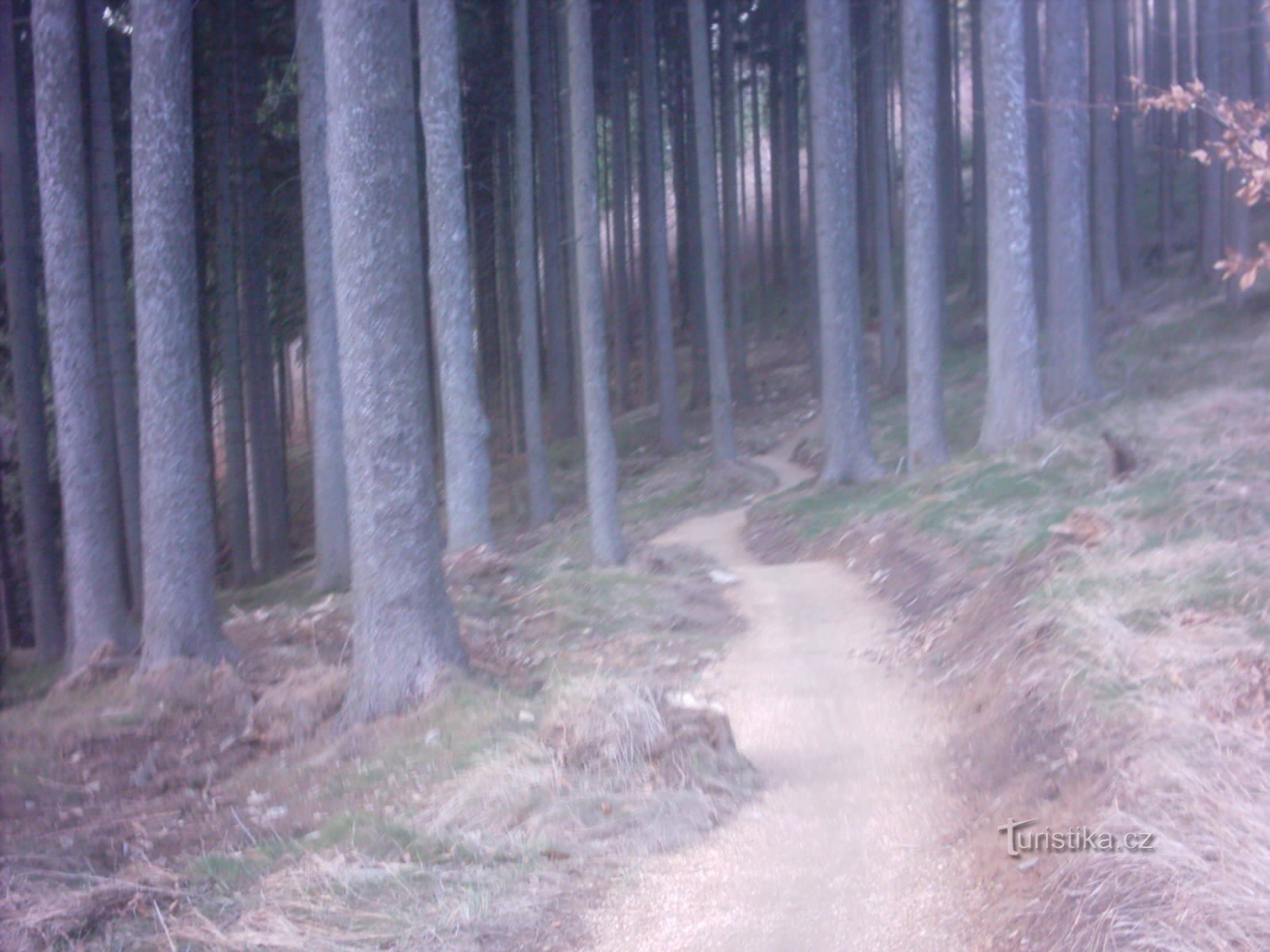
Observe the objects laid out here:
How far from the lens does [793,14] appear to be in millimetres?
28703

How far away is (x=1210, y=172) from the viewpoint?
967 inches

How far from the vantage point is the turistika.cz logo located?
5297 mm

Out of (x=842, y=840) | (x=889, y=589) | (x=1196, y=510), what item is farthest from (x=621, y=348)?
(x=842, y=840)

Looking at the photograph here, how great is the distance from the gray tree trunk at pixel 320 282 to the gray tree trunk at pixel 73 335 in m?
3.07

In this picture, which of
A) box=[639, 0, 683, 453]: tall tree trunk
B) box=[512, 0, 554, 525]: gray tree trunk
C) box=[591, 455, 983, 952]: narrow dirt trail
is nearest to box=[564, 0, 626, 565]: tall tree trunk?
box=[512, 0, 554, 525]: gray tree trunk

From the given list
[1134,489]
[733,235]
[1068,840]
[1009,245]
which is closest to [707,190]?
[1009,245]

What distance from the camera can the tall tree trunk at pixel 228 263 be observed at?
2023 centimetres

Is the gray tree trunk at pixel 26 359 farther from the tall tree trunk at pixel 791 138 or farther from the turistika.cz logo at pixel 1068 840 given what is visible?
the tall tree trunk at pixel 791 138

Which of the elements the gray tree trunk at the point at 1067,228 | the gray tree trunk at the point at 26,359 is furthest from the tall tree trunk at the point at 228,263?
the gray tree trunk at the point at 1067,228

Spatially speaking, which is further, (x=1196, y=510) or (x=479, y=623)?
(x=479, y=623)

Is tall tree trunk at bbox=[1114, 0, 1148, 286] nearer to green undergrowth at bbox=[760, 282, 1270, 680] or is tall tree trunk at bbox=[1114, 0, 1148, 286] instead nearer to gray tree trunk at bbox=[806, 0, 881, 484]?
green undergrowth at bbox=[760, 282, 1270, 680]

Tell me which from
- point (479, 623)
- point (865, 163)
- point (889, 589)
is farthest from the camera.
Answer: point (865, 163)

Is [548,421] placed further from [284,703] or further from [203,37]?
[284,703]

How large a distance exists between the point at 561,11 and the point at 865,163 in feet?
44.2
